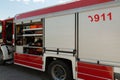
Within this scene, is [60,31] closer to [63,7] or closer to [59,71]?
[63,7]

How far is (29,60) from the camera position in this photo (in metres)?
7.65

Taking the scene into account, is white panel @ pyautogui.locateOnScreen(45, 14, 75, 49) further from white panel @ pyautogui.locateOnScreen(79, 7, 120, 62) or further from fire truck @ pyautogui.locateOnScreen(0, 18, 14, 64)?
fire truck @ pyautogui.locateOnScreen(0, 18, 14, 64)

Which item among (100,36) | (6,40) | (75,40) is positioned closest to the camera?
(100,36)

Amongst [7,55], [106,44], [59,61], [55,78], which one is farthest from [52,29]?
[7,55]

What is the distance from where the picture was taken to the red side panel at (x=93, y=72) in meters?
4.82

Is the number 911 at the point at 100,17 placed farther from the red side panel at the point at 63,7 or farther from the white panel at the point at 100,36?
the red side panel at the point at 63,7

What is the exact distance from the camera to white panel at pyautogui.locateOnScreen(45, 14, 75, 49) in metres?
5.77

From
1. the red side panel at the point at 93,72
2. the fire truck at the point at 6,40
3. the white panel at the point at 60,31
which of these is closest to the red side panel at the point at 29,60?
the white panel at the point at 60,31

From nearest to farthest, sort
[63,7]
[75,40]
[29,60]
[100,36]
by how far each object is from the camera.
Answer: [100,36]
[75,40]
[63,7]
[29,60]

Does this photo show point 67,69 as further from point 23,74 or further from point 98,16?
point 23,74

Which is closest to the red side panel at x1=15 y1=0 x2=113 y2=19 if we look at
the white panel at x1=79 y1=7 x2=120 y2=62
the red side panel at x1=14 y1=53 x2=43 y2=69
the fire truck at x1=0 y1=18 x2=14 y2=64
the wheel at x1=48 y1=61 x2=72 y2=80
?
the white panel at x1=79 y1=7 x2=120 y2=62

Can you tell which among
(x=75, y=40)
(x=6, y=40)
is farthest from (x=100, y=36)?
(x=6, y=40)

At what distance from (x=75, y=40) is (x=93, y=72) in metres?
1.07

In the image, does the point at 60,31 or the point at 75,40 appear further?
the point at 60,31
